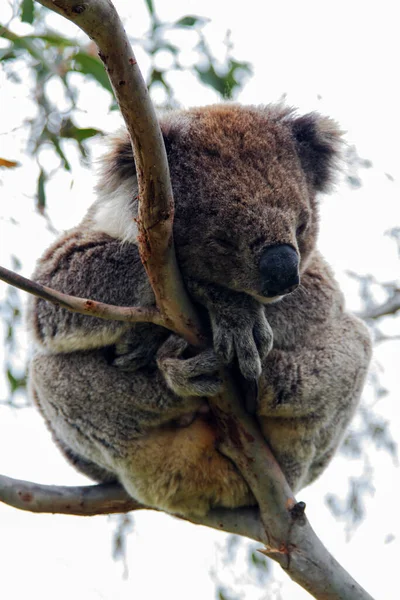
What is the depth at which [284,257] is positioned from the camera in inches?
78.4

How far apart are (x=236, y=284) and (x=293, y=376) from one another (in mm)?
400

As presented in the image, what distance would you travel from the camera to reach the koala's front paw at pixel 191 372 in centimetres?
202

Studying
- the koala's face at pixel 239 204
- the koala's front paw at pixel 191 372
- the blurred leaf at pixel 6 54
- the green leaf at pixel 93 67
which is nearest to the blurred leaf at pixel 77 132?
the green leaf at pixel 93 67

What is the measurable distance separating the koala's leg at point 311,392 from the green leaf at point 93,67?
1597 millimetres

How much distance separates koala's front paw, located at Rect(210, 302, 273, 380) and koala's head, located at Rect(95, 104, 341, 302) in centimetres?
8

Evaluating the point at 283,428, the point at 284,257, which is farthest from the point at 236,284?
the point at 283,428

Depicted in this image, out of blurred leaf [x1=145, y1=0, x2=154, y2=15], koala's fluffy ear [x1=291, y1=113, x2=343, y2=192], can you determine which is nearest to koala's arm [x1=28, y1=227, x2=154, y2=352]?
koala's fluffy ear [x1=291, y1=113, x2=343, y2=192]

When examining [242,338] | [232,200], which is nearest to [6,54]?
[232,200]

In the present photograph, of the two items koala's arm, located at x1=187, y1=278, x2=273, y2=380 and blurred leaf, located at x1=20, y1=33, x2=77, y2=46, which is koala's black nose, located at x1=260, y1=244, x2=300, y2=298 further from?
blurred leaf, located at x1=20, y1=33, x2=77, y2=46

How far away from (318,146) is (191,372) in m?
1.02

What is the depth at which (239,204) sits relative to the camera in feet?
6.73

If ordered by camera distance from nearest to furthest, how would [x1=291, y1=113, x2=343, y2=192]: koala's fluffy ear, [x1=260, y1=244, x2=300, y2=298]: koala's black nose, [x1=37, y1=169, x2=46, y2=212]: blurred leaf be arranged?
[x1=260, y1=244, x2=300, y2=298]: koala's black nose < [x1=291, y1=113, x2=343, y2=192]: koala's fluffy ear < [x1=37, y1=169, x2=46, y2=212]: blurred leaf

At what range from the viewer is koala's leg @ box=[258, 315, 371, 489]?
229 centimetres

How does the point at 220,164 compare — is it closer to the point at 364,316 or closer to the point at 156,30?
the point at 156,30
